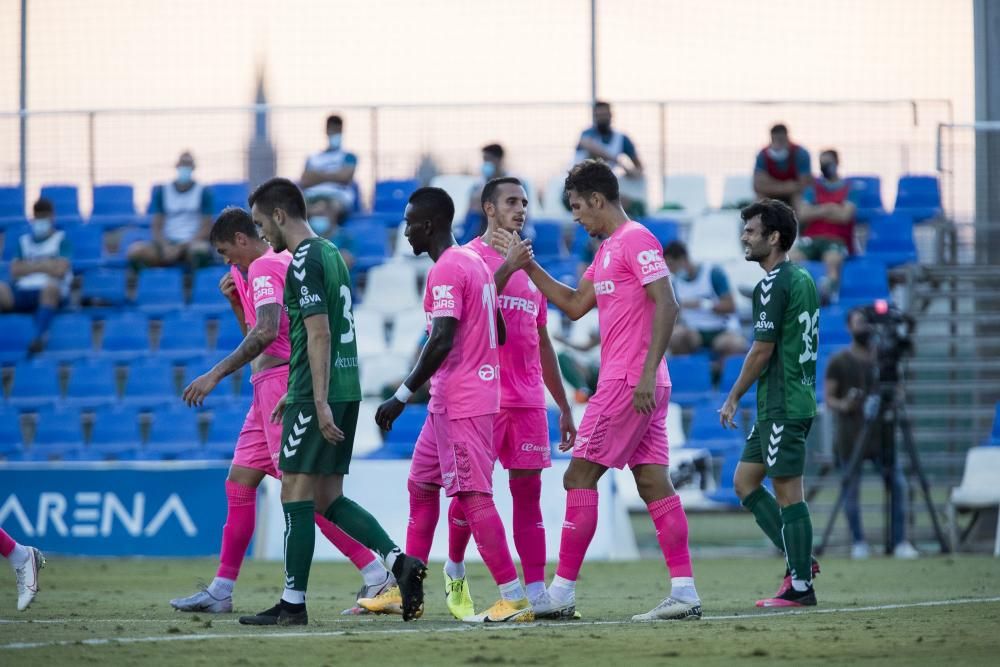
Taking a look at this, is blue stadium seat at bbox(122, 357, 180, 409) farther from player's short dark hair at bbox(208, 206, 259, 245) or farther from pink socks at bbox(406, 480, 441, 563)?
pink socks at bbox(406, 480, 441, 563)

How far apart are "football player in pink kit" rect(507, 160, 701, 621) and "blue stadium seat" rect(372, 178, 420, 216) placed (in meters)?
10.7

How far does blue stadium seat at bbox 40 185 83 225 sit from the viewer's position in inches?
746

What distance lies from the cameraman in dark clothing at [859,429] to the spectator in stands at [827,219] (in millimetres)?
2330

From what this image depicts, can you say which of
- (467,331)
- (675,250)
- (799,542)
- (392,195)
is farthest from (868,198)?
(467,331)

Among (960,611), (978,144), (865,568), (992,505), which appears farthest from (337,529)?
(978,144)

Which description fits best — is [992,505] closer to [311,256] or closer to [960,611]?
[960,611]

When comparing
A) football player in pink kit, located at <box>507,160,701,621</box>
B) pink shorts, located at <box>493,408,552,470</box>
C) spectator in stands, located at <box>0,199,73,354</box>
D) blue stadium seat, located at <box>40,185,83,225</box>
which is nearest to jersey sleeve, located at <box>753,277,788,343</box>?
football player in pink kit, located at <box>507,160,701,621</box>

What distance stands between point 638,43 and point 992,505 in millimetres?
6993

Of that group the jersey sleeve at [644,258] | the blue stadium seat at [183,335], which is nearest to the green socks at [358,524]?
the jersey sleeve at [644,258]

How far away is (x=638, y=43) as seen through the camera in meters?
17.8

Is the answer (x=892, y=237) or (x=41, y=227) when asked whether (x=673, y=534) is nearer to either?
(x=892, y=237)

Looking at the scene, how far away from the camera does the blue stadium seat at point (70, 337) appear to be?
684 inches

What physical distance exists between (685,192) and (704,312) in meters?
2.28

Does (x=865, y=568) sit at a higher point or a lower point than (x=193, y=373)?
lower
